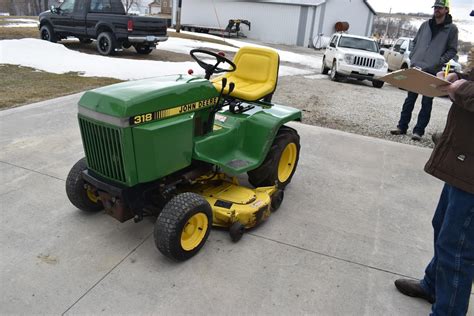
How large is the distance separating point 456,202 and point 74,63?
10029mm

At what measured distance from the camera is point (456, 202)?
2.08 meters

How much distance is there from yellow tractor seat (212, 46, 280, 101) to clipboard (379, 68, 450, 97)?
1.59m

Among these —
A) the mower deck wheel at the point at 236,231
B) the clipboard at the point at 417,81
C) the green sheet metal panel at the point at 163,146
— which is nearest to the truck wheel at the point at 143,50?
the green sheet metal panel at the point at 163,146

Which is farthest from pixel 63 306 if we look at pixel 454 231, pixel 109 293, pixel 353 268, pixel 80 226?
pixel 454 231

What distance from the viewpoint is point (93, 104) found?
8.68 ft

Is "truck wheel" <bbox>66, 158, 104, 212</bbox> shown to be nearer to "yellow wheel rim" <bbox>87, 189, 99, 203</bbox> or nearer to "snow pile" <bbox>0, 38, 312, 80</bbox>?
"yellow wheel rim" <bbox>87, 189, 99, 203</bbox>

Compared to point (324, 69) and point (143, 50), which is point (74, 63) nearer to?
point (143, 50)

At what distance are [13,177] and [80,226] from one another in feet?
3.94

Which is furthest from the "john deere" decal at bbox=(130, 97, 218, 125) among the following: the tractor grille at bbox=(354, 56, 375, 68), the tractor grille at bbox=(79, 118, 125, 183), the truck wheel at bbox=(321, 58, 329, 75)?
the truck wheel at bbox=(321, 58, 329, 75)

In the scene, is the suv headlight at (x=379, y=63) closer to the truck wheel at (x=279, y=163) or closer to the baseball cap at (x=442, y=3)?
the baseball cap at (x=442, y=3)

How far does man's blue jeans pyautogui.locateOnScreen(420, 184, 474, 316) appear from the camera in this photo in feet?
6.75

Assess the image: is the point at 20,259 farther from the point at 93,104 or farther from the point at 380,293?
the point at 380,293

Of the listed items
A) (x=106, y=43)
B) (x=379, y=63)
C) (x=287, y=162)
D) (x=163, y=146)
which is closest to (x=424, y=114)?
(x=287, y=162)

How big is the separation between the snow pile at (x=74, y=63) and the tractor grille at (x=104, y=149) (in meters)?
6.50
